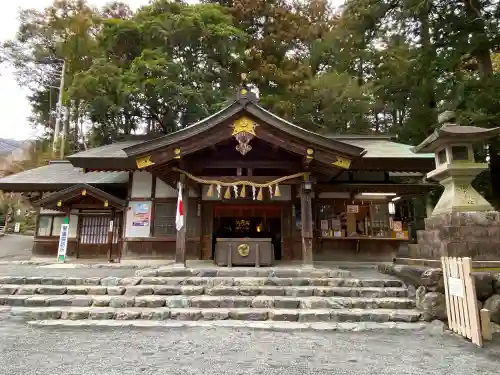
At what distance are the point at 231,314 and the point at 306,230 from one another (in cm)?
365

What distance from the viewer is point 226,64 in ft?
72.6

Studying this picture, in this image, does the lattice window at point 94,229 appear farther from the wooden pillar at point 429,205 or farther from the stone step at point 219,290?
the wooden pillar at point 429,205

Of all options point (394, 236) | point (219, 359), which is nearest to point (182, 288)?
point (219, 359)

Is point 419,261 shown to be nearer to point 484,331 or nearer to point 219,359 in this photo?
point 484,331

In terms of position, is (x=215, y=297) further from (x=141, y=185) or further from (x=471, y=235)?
(x=141, y=185)

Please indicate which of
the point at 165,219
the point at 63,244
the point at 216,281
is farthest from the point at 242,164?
the point at 63,244

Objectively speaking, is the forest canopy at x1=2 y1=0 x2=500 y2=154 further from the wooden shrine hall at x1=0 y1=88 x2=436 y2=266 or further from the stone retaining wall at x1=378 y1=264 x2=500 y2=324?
the stone retaining wall at x1=378 y1=264 x2=500 y2=324

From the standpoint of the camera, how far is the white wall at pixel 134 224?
11711mm

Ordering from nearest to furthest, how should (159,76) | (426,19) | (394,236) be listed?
(394,236), (426,19), (159,76)

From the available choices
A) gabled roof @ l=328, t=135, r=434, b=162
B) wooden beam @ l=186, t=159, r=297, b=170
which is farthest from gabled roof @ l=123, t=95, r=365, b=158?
gabled roof @ l=328, t=135, r=434, b=162

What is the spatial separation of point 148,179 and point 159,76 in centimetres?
968

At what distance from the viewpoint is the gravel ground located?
382 cm

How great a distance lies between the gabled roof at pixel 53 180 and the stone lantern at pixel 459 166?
36.0 ft

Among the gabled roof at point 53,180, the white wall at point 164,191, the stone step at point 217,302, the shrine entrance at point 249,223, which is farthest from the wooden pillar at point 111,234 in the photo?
the stone step at point 217,302
